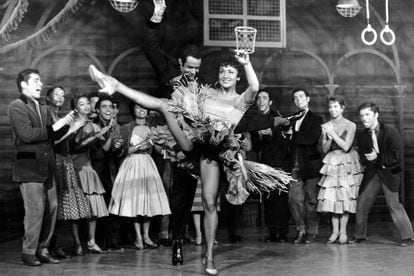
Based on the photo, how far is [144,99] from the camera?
604cm

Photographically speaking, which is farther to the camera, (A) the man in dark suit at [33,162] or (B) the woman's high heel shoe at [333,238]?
(B) the woman's high heel shoe at [333,238]

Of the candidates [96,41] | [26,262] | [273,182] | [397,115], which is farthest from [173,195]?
[397,115]

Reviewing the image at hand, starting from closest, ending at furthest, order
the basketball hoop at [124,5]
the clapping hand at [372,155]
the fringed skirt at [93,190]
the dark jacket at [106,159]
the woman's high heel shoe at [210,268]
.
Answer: the woman's high heel shoe at [210,268] → the fringed skirt at [93,190] → the dark jacket at [106,159] → the clapping hand at [372,155] → the basketball hoop at [124,5]

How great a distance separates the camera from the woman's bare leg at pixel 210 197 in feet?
20.7

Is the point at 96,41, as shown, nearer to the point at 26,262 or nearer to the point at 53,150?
the point at 53,150

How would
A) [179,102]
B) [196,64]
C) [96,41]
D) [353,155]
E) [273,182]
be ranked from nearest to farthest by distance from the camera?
[179,102] → [273,182] → [196,64] → [353,155] → [96,41]

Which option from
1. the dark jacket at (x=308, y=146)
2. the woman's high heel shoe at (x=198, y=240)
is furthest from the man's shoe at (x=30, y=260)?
the dark jacket at (x=308, y=146)

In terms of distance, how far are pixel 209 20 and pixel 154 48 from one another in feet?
6.66

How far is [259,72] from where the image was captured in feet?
32.3

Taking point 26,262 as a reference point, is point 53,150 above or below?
above

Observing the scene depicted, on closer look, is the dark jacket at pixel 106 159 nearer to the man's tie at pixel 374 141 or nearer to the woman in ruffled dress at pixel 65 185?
the woman in ruffled dress at pixel 65 185

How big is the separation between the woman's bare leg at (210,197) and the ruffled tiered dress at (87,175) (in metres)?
1.48

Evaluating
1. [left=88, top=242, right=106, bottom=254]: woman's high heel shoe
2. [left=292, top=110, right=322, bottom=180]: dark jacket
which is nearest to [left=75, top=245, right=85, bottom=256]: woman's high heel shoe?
[left=88, top=242, right=106, bottom=254]: woman's high heel shoe

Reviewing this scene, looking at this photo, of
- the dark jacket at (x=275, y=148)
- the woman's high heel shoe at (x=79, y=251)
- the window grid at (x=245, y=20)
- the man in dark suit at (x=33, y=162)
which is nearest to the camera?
the man in dark suit at (x=33, y=162)
